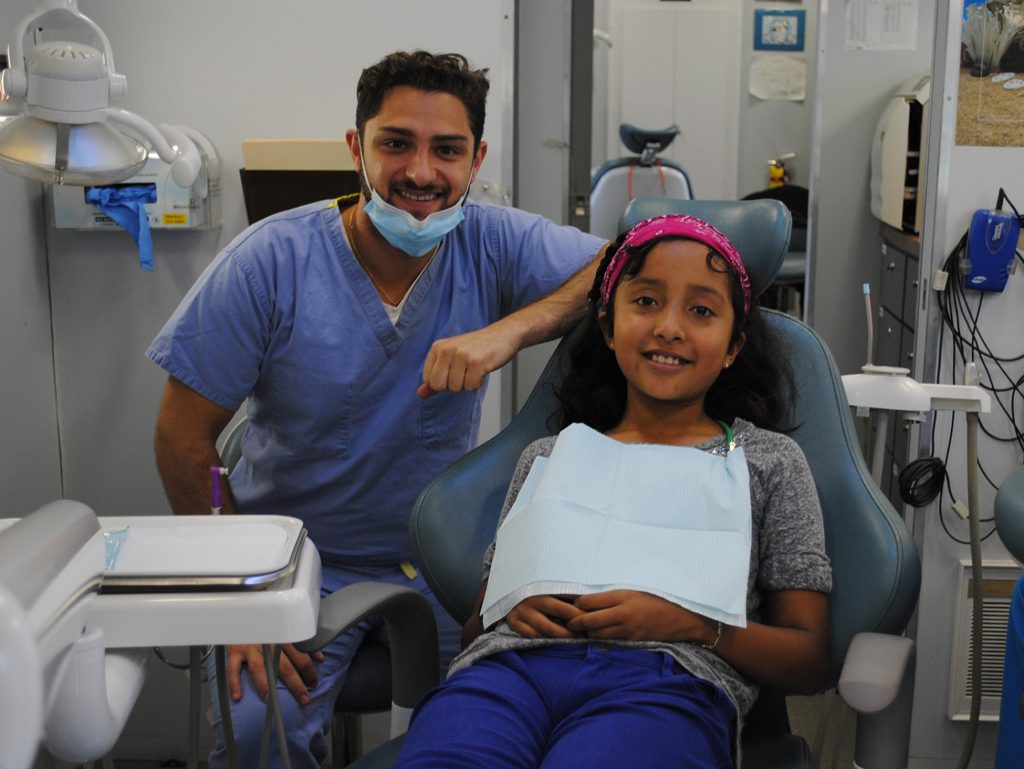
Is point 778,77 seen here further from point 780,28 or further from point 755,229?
point 755,229

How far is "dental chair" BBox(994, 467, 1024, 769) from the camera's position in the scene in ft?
4.63

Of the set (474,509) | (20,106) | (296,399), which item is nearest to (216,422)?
(296,399)

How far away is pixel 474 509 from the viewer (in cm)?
144

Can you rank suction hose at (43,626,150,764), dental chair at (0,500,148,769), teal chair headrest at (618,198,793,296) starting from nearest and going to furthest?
dental chair at (0,500,148,769), suction hose at (43,626,150,764), teal chair headrest at (618,198,793,296)

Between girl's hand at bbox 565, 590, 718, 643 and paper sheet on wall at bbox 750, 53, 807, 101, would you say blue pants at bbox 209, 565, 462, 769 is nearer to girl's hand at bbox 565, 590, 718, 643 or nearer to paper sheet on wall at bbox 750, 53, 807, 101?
girl's hand at bbox 565, 590, 718, 643

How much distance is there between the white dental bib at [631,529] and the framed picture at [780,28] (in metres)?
4.73

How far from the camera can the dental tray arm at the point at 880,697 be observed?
1068 mm

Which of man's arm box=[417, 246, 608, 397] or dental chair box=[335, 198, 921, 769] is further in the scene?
man's arm box=[417, 246, 608, 397]

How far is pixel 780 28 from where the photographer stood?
5.62 metres

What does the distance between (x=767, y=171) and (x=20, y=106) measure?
4.96m

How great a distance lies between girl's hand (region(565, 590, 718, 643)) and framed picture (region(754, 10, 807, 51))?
4.94 meters

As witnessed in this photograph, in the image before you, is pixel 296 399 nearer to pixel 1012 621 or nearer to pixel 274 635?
pixel 274 635

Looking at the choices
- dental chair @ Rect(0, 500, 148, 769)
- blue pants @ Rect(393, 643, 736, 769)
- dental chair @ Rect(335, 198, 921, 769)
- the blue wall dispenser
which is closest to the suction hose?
dental chair @ Rect(0, 500, 148, 769)

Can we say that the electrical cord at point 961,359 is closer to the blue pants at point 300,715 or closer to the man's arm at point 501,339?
the man's arm at point 501,339
